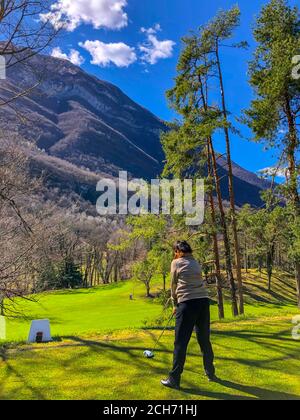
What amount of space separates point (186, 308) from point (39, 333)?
4.97 metres

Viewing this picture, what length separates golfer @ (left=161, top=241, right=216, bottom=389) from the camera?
5164 mm

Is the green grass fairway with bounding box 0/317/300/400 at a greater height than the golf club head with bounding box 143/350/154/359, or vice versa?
the golf club head with bounding box 143/350/154/359

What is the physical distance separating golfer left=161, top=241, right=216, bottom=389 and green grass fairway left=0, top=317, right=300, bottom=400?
14.9 inches

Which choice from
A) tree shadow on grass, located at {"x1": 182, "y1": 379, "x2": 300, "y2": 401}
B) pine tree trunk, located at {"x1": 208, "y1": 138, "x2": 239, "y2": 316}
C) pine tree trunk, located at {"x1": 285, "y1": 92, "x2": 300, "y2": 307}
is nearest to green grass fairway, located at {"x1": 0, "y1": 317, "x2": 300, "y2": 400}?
tree shadow on grass, located at {"x1": 182, "y1": 379, "x2": 300, "y2": 401}

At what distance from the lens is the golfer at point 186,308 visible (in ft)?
16.9

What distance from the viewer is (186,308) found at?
204 inches

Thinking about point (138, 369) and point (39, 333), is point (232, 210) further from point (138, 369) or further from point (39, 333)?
point (138, 369)

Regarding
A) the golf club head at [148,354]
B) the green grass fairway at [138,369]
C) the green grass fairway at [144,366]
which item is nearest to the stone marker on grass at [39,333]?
the green grass fairway at [144,366]

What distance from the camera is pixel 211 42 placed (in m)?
17.1

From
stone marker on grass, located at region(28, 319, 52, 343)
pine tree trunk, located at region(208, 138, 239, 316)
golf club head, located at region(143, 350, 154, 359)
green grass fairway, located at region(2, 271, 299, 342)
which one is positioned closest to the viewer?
Result: golf club head, located at region(143, 350, 154, 359)

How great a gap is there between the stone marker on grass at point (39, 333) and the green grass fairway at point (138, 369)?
0.44 metres

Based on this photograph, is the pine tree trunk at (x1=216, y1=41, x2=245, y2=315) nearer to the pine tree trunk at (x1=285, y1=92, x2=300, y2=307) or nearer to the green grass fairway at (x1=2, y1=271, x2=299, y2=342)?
the green grass fairway at (x1=2, y1=271, x2=299, y2=342)

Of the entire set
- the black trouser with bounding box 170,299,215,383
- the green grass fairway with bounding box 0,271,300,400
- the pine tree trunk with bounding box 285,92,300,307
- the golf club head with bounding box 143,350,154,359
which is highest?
the pine tree trunk with bounding box 285,92,300,307
